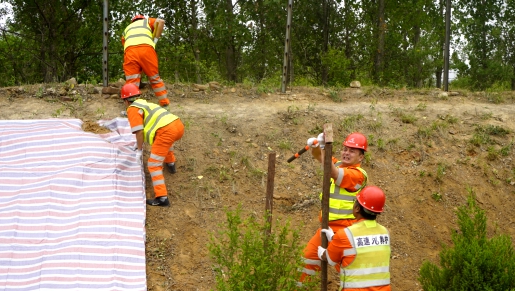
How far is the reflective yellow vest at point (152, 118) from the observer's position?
7062 mm

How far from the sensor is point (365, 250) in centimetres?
474

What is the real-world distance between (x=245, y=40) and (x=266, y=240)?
1029 cm

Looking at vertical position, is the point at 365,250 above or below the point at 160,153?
below

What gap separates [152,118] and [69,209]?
4.65ft

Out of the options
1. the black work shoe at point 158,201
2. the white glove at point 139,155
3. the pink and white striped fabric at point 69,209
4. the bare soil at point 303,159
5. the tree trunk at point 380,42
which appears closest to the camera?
the pink and white striped fabric at point 69,209

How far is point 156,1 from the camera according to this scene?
14047 millimetres

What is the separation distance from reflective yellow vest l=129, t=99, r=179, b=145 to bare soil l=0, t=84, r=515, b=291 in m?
0.77

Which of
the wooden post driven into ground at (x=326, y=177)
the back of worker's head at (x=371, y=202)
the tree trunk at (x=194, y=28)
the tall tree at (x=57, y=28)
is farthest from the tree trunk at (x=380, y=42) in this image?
the back of worker's head at (x=371, y=202)

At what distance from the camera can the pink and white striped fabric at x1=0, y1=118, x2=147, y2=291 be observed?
592 cm

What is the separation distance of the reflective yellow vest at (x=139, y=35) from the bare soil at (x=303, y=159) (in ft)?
3.56

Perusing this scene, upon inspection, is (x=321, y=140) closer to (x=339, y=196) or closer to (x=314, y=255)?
(x=339, y=196)

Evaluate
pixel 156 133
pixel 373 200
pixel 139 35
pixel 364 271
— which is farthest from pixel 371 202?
pixel 139 35

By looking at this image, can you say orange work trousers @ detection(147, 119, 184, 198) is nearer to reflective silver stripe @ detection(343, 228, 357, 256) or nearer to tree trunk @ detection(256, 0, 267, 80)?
reflective silver stripe @ detection(343, 228, 357, 256)

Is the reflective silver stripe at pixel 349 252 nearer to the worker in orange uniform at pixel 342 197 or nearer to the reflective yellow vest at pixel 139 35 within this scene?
the worker in orange uniform at pixel 342 197
